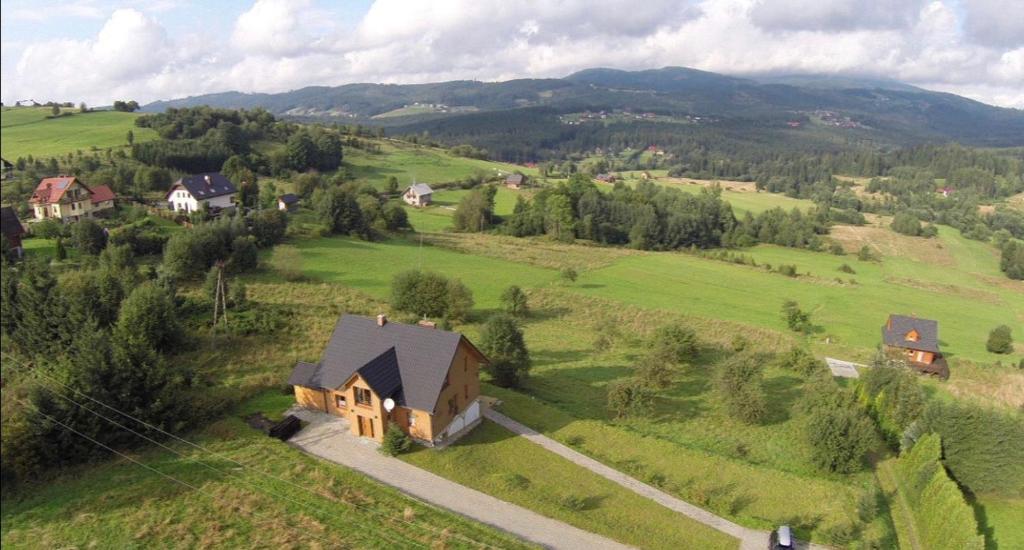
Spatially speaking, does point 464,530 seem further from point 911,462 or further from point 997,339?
point 997,339

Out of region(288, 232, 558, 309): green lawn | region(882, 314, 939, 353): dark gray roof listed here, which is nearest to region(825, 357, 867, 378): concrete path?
region(882, 314, 939, 353): dark gray roof

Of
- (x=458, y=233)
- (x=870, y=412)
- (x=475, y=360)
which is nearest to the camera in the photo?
(x=475, y=360)

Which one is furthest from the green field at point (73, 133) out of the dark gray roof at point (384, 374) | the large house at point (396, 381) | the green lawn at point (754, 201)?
the green lawn at point (754, 201)

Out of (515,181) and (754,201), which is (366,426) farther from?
(754,201)

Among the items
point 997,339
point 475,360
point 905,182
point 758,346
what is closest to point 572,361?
point 475,360

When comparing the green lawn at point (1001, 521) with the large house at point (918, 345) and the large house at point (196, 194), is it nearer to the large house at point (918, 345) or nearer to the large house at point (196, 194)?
the large house at point (918, 345)

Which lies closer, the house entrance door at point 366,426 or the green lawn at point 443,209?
the house entrance door at point 366,426
